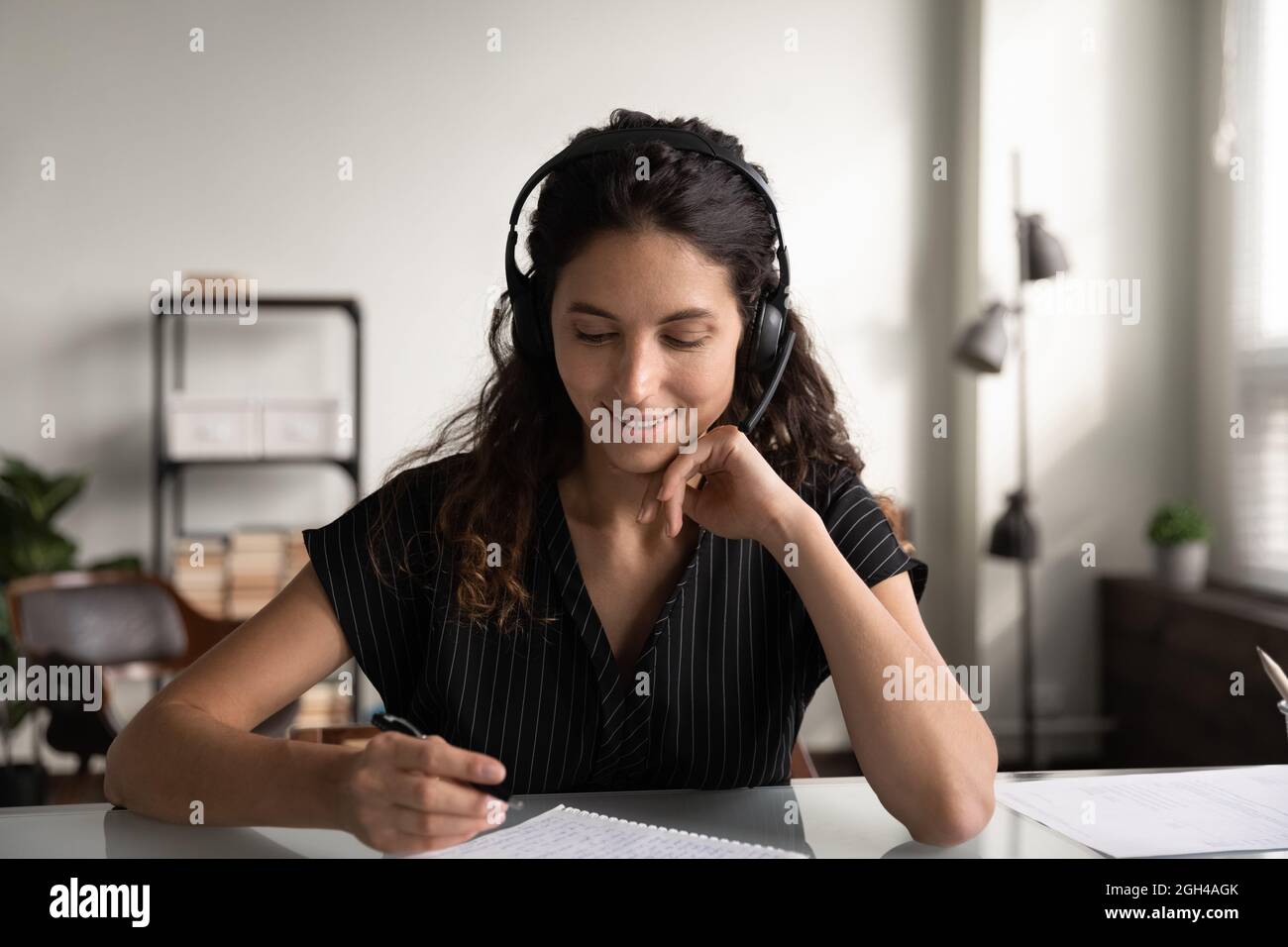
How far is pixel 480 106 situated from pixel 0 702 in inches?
93.6

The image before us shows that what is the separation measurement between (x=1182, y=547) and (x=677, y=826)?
2914 mm

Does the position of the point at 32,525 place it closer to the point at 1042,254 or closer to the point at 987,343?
the point at 987,343

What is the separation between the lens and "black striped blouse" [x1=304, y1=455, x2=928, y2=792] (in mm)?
1177

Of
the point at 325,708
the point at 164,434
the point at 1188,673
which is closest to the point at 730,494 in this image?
the point at 1188,673

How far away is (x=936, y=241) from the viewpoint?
3930 mm

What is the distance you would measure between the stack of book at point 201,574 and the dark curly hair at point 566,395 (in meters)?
2.22

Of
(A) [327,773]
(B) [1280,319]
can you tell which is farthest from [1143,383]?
(A) [327,773]

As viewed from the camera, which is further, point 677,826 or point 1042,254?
point 1042,254

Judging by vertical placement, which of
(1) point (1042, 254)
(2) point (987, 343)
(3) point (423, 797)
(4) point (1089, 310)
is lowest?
(3) point (423, 797)

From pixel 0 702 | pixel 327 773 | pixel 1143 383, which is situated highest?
pixel 1143 383

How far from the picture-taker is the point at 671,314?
1.12 meters

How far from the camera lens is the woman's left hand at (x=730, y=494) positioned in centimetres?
113

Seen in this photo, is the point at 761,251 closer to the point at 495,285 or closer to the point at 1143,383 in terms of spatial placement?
the point at 495,285

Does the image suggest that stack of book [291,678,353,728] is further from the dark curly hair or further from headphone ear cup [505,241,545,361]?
headphone ear cup [505,241,545,361]
